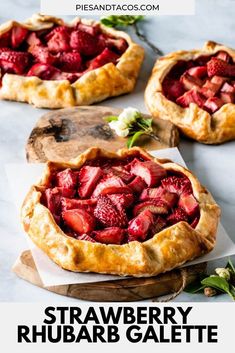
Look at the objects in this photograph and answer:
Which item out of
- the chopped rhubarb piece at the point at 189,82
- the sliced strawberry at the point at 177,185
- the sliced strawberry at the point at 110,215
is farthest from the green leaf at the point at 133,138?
the sliced strawberry at the point at 110,215

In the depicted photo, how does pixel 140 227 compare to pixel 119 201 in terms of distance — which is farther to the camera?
pixel 119 201

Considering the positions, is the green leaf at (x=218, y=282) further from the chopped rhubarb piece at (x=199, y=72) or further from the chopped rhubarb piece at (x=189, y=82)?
the chopped rhubarb piece at (x=199, y=72)

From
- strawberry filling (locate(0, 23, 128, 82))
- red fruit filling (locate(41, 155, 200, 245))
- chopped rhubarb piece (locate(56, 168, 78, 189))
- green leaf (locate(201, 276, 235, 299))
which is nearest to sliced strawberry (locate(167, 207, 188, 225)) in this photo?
red fruit filling (locate(41, 155, 200, 245))

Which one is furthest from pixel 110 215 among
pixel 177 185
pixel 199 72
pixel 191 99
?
pixel 199 72

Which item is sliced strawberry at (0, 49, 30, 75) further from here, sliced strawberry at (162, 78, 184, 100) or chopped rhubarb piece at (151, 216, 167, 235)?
chopped rhubarb piece at (151, 216, 167, 235)

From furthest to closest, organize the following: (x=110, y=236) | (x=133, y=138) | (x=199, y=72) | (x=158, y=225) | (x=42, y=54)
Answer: (x=42, y=54) → (x=199, y=72) → (x=133, y=138) → (x=158, y=225) → (x=110, y=236)

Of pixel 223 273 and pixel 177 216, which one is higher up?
pixel 177 216

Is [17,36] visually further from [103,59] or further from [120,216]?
[120,216]
